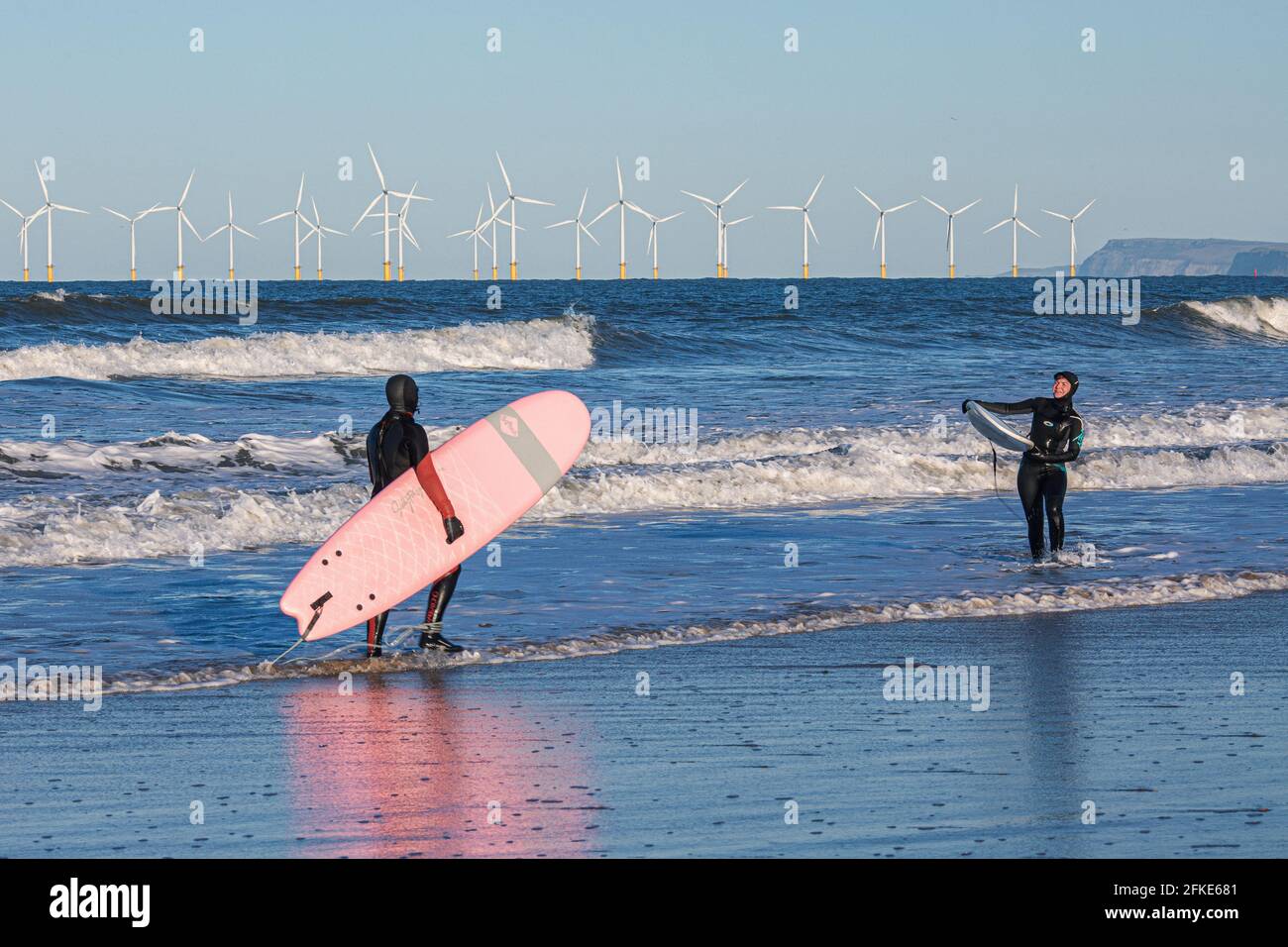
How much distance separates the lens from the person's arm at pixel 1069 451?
42.3 feet

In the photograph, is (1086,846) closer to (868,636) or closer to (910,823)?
(910,823)

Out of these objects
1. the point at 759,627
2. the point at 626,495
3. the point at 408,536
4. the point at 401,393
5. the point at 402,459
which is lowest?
the point at 759,627

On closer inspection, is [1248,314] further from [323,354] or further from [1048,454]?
[1048,454]

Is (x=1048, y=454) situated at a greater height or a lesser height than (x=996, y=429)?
lesser

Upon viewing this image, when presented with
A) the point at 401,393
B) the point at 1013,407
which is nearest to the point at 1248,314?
the point at 1013,407

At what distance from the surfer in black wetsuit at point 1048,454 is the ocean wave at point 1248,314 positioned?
47510mm

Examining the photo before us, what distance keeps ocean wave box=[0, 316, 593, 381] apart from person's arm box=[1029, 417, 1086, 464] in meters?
23.5

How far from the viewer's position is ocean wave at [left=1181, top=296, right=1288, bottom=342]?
5753 centimetres

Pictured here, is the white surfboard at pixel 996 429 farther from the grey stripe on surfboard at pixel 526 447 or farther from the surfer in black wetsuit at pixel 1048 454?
the grey stripe on surfboard at pixel 526 447

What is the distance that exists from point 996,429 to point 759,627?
4.90 metres

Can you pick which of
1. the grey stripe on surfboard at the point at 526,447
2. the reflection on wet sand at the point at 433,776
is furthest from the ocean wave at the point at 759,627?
the grey stripe on surfboard at the point at 526,447

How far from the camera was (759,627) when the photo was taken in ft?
33.4
